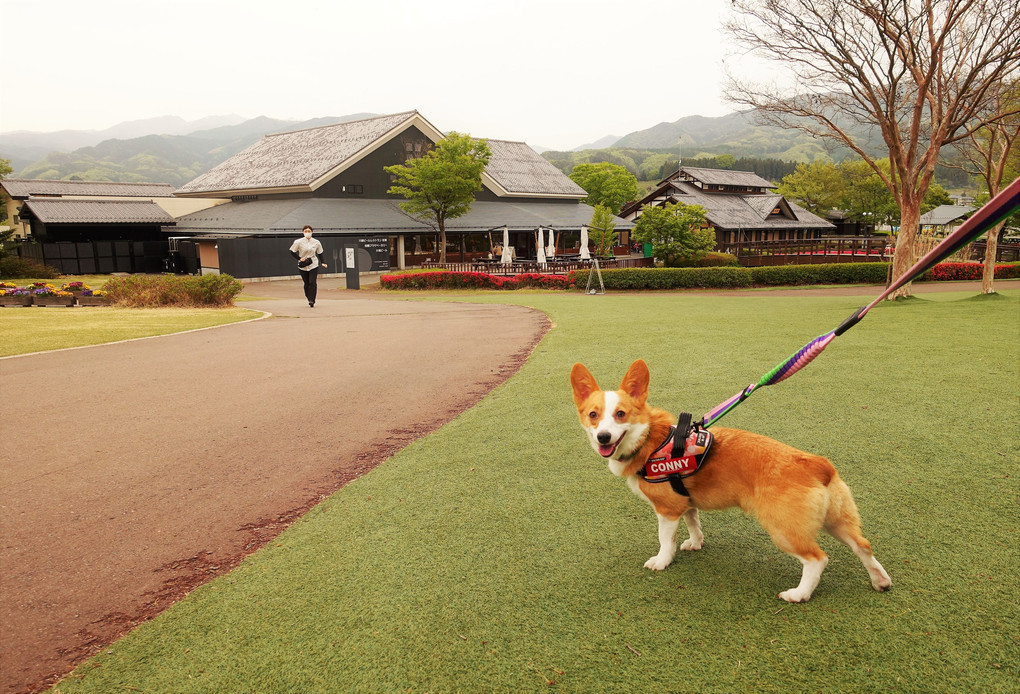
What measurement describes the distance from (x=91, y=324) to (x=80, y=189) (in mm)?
42116

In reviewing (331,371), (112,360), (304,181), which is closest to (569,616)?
(331,371)

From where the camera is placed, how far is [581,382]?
3.15 m

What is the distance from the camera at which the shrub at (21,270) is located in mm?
27562

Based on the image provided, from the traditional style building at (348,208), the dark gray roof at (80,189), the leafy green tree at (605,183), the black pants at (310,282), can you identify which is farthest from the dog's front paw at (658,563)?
the leafy green tree at (605,183)

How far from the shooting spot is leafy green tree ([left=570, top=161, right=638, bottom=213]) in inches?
2313

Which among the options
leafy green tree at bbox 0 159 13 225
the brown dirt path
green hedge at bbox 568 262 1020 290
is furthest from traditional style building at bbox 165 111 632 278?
the brown dirt path

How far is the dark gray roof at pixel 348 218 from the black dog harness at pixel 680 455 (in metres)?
31.7

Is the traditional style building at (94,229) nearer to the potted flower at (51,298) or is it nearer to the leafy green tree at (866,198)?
the potted flower at (51,298)

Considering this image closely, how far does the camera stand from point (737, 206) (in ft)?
173

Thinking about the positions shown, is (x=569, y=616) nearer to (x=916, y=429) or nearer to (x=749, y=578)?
(x=749, y=578)

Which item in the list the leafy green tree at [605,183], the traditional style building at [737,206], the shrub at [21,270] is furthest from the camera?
the leafy green tree at [605,183]

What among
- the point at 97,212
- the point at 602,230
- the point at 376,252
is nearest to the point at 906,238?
the point at 602,230

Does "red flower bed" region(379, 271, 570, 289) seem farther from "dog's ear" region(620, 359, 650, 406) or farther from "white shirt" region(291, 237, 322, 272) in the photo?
"dog's ear" region(620, 359, 650, 406)

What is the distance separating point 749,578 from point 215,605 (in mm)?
2779
